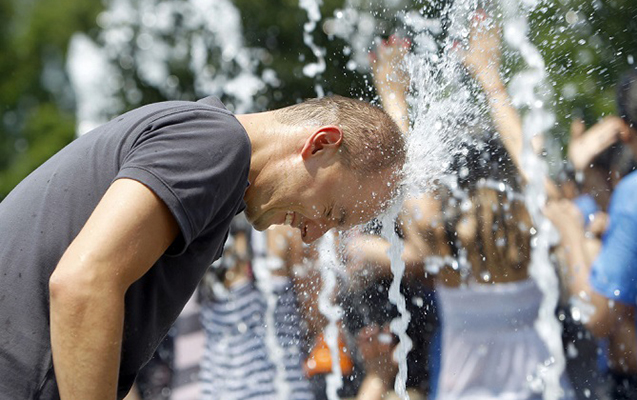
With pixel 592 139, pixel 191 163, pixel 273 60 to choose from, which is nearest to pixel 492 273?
pixel 592 139

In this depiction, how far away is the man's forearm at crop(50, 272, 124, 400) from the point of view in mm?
1735

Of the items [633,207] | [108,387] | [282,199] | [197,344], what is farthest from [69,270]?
[197,344]

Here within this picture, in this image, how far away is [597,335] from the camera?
3594mm

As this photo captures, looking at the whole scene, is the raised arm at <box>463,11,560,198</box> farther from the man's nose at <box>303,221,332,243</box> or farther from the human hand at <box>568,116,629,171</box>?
the man's nose at <box>303,221,332,243</box>

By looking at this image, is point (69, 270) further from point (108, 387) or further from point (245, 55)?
point (245, 55)

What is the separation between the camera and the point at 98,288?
1737 mm

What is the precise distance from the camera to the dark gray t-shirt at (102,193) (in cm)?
186

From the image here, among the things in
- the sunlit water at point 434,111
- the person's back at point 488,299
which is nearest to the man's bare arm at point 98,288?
the sunlit water at point 434,111

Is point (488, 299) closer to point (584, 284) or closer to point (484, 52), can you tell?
point (584, 284)

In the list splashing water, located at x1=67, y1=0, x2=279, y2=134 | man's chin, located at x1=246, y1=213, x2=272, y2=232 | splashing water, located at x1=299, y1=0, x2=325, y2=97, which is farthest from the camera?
splashing water, located at x1=67, y1=0, x2=279, y2=134

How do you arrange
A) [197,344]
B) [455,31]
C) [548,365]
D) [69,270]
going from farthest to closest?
1. [197,344]
2. [548,365]
3. [455,31]
4. [69,270]

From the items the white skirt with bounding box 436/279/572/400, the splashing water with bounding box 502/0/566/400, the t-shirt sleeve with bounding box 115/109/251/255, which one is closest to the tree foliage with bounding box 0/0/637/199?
the splashing water with bounding box 502/0/566/400

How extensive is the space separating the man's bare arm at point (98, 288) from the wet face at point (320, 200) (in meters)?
0.52

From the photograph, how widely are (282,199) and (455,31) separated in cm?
145
